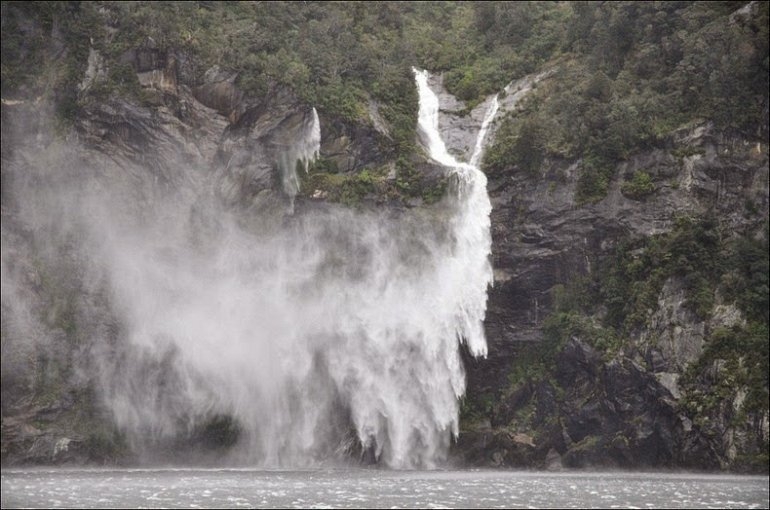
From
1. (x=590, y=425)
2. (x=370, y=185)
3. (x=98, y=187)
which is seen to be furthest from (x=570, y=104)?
(x=98, y=187)

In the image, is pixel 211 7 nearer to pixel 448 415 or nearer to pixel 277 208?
pixel 277 208

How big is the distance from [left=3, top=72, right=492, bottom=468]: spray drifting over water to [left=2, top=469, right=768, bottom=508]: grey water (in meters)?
6.44

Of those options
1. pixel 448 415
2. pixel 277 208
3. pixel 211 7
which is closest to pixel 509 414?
pixel 448 415

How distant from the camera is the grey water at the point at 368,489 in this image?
30141 mm

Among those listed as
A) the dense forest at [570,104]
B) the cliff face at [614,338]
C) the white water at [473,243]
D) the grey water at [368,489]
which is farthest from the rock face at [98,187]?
the cliff face at [614,338]

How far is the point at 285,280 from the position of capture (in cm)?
5756

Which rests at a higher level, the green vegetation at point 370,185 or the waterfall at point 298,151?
the waterfall at point 298,151

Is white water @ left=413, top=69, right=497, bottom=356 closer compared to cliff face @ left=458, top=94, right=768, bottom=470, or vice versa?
cliff face @ left=458, top=94, right=768, bottom=470

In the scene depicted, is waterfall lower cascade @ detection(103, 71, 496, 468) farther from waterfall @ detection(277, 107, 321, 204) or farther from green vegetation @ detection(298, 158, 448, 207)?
green vegetation @ detection(298, 158, 448, 207)

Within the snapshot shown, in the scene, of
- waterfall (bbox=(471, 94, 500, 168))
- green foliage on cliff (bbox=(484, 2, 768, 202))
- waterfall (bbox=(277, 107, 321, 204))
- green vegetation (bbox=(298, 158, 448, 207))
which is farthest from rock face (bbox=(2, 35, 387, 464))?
Result: green foliage on cliff (bbox=(484, 2, 768, 202))

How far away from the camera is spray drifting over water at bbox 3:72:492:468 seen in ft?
176

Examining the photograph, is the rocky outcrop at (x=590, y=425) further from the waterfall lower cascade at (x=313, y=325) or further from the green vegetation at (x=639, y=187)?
the green vegetation at (x=639, y=187)

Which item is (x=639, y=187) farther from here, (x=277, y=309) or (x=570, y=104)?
(x=277, y=309)

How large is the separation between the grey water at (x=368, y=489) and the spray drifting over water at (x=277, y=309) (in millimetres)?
6436
